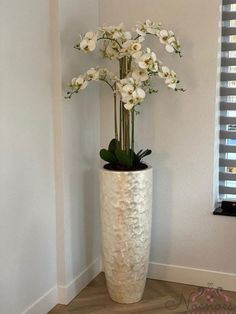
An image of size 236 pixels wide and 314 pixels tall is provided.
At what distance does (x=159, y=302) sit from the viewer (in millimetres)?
2586

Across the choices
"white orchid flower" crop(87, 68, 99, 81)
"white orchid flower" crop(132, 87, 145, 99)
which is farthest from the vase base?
"white orchid flower" crop(87, 68, 99, 81)

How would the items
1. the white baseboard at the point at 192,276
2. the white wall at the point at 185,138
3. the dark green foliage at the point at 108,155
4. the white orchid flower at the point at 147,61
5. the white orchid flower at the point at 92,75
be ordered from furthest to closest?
the white baseboard at the point at 192,276 → the white wall at the point at 185,138 → the dark green foliage at the point at 108,155 → the white orchid flower at the point at 92,75 → the white orchid flower at the point at 147,61

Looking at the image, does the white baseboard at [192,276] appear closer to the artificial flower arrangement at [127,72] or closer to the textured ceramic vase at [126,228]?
the textured ceramic vase at [126,228]

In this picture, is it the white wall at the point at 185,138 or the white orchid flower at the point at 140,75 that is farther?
the white wall at the point at 185,138

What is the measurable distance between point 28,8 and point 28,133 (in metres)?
0.61

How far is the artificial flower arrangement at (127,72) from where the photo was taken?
7.50 ft

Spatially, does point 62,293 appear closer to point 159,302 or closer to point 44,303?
point 44,303

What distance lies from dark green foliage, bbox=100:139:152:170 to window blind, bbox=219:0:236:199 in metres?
0.50

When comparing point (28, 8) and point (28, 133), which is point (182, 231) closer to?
point (28, 133)

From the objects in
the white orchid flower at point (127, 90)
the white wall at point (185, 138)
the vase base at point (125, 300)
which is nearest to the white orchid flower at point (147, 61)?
the white orchid flower at point (127, 90)

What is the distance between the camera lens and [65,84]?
8.09ft

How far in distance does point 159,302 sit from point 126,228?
0.51 metres

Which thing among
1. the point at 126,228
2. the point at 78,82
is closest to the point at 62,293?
the point at 126,228

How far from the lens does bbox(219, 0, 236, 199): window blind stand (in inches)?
103
